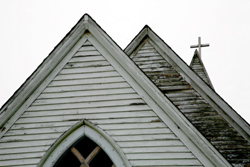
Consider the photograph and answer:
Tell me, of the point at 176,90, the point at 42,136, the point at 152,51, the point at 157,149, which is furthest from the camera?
the point at 152,51

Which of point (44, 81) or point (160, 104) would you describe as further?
point (44, 81)

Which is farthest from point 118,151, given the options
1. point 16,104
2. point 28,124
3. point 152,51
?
point 152,51

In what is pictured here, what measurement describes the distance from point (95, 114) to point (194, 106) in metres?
3.12

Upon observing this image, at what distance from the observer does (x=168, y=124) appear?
A: 4176 millimetres

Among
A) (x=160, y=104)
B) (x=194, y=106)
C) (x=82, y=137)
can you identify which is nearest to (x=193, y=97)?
(x=194, y=106)

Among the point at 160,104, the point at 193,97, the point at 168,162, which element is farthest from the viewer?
the point at 193,97

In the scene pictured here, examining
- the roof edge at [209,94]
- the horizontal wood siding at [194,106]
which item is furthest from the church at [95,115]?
the roof edge at [209,94]

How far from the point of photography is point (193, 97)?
22.2 feet

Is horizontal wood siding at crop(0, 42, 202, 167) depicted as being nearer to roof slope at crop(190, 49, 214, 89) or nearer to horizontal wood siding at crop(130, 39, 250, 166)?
horizontal wood siding at crop(130, 39, 250, 166)

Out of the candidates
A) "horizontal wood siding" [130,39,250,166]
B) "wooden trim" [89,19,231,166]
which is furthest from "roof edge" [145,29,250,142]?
"wooden trim" [89,19,231,166]

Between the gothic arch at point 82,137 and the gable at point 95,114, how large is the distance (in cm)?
7

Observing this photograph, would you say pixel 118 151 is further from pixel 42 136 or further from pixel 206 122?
pixel 206 122

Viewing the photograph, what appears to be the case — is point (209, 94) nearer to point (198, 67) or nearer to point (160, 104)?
point (198, 67)

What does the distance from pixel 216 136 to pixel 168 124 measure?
100 inches
